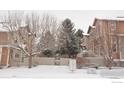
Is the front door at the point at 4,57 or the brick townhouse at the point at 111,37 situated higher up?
the brick townhouse at the point at 111,37

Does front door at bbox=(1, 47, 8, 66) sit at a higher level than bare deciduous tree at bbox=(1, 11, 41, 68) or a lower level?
lower

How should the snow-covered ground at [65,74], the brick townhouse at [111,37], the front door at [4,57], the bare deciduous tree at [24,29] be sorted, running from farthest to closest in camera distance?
the front door at [4,57] < the bare deciduous tree at [24,29] < the brick townhouse at [111,37] < the snow-covered ground at [65,74]

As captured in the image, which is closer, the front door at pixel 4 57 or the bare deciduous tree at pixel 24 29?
the bare deciduous tree at pixel 24 29

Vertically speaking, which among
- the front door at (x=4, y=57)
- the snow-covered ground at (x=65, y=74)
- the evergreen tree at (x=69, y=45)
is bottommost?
the snow-covered ground at (x=65, y=74)

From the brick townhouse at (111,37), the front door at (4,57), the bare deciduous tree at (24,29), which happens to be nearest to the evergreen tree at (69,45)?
the brick townhouse at (111,37)

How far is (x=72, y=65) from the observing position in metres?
19.6

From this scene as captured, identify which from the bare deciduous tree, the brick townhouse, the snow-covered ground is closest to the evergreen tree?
the brick townhouse

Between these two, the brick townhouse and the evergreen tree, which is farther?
the evergreen tree

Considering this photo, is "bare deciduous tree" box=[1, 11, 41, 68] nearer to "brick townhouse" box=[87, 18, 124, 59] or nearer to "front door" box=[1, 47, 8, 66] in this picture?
"front door" box=[1, 47, 8, 66]

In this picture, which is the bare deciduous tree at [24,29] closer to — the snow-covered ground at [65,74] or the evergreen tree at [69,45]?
the snow-covered ground at [65,74]

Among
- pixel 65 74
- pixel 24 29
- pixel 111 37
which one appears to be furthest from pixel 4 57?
pixel 111 37

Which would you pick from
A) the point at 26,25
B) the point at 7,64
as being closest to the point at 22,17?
the point at 26,25
